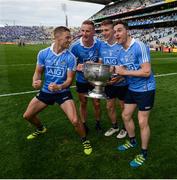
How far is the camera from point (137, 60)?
429 centimetres

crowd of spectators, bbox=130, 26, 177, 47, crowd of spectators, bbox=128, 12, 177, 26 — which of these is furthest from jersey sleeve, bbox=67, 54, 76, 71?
crowd of spectators, bbox=128, 12, 177, 26

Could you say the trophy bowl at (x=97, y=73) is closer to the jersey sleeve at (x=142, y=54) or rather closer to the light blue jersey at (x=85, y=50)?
the jersey sleeve at (x=142, y=54)

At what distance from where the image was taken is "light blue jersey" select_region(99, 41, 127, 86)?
202 inches

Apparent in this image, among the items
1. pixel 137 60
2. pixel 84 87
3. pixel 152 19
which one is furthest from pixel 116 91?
pixel 152 19

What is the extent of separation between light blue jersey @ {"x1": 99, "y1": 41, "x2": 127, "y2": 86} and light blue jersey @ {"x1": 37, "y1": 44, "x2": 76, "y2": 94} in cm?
68

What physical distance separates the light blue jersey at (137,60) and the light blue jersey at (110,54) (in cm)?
66

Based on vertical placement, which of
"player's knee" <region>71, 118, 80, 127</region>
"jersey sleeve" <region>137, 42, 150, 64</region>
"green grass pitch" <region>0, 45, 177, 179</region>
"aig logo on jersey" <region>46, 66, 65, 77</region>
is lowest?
"green grass pitch" <region>0, 45, 177, 179</region>

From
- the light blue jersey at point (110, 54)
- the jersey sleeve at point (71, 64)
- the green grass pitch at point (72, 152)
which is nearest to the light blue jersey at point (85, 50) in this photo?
the light blue jersey at point (110, 54)

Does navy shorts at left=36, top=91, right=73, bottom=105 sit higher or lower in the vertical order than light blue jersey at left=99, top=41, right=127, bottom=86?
lower

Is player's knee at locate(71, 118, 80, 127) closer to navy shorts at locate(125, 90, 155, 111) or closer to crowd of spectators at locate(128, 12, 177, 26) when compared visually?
navy shorts at locate(125, 90, 155, 111)

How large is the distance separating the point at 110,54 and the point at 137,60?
0.97m

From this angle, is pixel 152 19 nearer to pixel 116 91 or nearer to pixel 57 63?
pixel 116 91

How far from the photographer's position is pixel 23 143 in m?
5.34

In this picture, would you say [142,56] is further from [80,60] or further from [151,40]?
[151,40]
